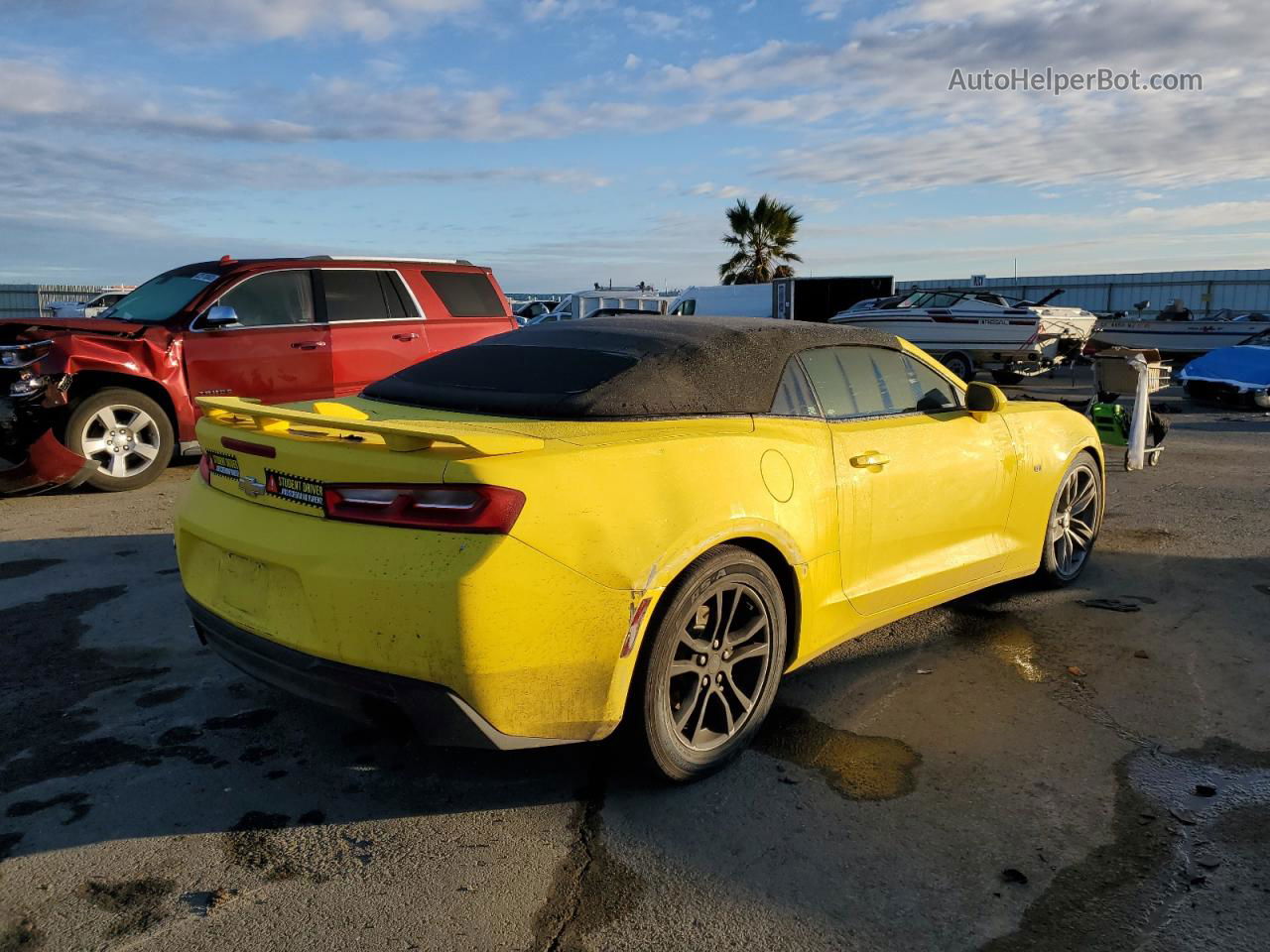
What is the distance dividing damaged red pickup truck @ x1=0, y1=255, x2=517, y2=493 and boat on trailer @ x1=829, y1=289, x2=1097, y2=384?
12.4 metres

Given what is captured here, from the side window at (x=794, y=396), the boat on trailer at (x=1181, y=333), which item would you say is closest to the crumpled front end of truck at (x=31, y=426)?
the side window at (x=794, y=396)

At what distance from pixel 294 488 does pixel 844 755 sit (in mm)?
1977

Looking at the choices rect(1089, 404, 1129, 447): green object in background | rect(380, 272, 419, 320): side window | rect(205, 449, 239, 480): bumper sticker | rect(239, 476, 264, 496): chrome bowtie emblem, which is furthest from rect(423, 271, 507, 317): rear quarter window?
rect(239, 476, 264, 496): chrome bowtie emblem

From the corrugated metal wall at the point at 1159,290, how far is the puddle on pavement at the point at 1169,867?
35246 mm

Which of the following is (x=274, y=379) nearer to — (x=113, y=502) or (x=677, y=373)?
(x=113, y=502)

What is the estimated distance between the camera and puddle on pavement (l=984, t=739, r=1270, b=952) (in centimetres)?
244

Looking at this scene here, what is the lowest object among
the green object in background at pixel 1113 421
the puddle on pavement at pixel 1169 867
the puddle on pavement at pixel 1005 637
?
the puddle on pavement at pixel 1005 637

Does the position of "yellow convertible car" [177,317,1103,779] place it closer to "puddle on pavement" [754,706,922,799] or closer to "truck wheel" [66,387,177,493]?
"puddle on pavement" [754,706,922,799]

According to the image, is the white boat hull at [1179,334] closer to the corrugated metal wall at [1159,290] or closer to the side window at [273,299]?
the corrugated metal wall at [1159,290]

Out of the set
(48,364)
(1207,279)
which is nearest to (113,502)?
(48,364)

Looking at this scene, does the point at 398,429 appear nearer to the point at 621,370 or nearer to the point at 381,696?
the point at 381,696

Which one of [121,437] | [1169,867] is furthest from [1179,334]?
[1169,867]

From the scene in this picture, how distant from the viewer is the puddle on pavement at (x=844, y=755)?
10.4ft

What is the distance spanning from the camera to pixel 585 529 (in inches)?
108
